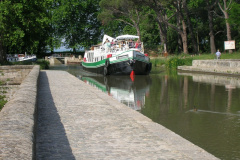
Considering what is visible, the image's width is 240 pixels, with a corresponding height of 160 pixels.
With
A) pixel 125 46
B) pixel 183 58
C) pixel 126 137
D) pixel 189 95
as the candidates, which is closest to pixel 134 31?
pixel 183 58

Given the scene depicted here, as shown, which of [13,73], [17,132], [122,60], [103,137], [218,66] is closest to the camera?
[17,132]

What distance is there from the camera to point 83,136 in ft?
26.0

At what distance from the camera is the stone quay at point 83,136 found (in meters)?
5.33

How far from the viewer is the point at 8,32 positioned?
33750 mm

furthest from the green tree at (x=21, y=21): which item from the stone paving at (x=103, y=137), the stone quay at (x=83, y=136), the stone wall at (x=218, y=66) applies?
the stone quay at (x=83, y=136)

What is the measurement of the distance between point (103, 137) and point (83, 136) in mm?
423

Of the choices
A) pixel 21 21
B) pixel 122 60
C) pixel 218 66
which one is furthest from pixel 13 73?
pixel 218 66

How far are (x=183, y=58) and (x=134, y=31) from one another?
28225 millimetres

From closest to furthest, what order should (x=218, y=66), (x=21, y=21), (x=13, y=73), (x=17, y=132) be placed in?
(x=17, y=132)
(x=13, y=73)
(x=218, y=66)
(x=21, y=21)

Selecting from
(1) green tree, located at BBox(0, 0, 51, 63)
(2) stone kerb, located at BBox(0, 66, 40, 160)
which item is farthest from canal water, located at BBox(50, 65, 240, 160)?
(1) green tree, located at BBox(0, 0, 51, 63)

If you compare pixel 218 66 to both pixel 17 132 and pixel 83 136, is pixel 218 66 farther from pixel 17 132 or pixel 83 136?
pixel 17 132

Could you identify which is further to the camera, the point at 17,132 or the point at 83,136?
the point at 83,136

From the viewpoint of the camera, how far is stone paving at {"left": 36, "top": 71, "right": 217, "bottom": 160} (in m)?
6.66

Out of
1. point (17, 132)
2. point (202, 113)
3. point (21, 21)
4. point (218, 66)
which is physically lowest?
point (202, 113)
